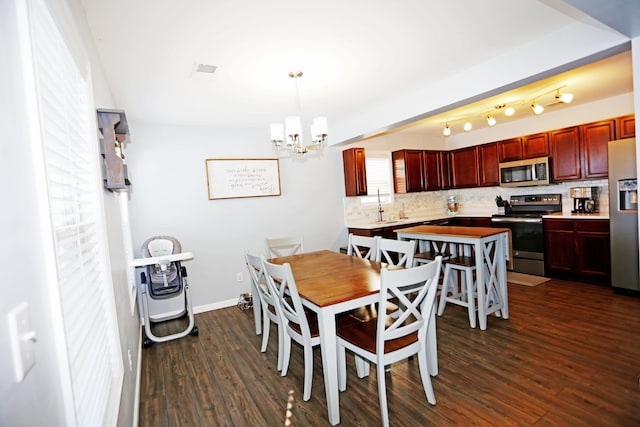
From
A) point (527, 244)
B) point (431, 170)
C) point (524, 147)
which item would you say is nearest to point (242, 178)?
point (431, 170)

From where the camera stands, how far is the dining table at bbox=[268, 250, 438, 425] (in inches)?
76.7

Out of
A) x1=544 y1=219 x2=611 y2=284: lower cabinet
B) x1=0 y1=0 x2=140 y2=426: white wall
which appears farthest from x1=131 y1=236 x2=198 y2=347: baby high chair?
x1=544 y1=219 x2=611 y2=284: lower cabinet

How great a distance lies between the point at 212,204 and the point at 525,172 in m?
4.84

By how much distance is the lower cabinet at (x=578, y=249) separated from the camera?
407 centimetres

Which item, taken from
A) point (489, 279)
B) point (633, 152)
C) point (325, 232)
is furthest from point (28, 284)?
point (633, 152)

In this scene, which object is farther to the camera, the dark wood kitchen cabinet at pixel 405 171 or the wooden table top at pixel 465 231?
the dark wood kitchen cabinet at pixel 405 171

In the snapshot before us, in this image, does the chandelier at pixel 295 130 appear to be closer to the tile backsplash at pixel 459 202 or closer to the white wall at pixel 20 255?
the white wall at pixel 20 255

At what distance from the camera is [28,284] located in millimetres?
657

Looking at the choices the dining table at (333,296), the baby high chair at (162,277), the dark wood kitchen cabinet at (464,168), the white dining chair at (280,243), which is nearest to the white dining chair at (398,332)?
the dining table at (333,296)

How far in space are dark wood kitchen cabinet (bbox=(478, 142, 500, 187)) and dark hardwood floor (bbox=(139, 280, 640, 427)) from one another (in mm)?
2685

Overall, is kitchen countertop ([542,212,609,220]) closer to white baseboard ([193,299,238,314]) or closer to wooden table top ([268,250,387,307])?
wooden table top ([268,250,387,307])

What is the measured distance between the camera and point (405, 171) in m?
5.71

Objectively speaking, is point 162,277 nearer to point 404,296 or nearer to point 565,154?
point 404,296

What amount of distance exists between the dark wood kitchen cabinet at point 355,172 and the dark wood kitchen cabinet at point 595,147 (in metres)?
3.07
